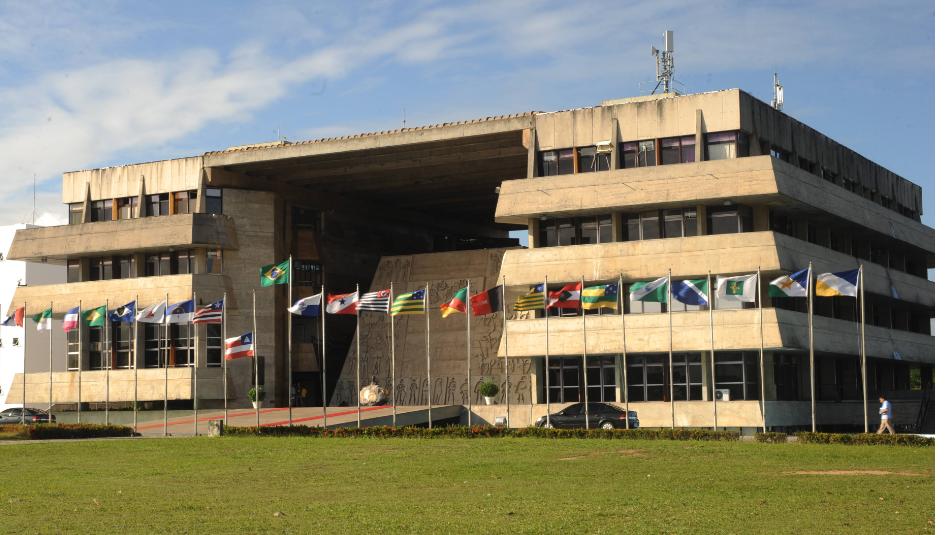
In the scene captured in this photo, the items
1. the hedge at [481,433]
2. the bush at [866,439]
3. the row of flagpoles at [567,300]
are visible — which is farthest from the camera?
the row of flagpoles at [567,300]

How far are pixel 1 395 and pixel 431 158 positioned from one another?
46601 millimetres

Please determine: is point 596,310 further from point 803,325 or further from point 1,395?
point 1,395

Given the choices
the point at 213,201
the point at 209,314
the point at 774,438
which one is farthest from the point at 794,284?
the point at 213,201

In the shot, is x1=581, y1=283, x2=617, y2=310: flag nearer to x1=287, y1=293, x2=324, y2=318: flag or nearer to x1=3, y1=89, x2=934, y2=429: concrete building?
x1=3, y1=89, x2=934, y2=429: concrete building

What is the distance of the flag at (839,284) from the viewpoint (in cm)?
4800

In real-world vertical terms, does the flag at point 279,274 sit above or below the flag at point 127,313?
above

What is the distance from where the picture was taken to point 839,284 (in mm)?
48219

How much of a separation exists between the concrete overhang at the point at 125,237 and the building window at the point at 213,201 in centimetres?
65

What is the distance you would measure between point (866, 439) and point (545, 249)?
2661 centimetres

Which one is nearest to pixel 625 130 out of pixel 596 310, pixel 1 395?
pixel 596 310

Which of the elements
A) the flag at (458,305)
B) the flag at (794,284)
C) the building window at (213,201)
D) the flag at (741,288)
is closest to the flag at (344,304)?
the flag at (458,305)

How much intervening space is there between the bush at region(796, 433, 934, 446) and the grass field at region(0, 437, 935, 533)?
1.95 m

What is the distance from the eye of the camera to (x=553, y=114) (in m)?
67.1

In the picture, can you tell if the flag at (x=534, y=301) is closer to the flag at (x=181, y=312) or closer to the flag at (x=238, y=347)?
the flag at (x=238, y=347)
